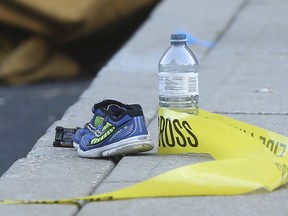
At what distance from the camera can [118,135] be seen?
525 cm

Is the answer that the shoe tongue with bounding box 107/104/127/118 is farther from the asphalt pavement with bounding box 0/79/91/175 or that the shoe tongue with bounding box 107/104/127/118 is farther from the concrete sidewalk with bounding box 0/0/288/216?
the asphalt pavement with bounding box 0/79/91/175

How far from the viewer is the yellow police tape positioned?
180 inches

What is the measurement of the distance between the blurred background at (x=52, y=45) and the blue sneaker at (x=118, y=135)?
3.26 metres

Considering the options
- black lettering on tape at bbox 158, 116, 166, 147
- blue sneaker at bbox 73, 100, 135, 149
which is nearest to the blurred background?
blue sneaker at bbox 73, 100, 135, 149

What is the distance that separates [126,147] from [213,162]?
698mm

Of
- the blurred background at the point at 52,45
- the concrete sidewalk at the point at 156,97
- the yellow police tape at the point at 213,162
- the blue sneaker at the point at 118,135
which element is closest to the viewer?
the concrete sidewalk at the point at 156,97

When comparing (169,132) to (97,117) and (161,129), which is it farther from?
(97,117)

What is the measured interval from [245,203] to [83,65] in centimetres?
706

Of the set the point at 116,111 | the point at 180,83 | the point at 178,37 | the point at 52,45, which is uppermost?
the point at 178,37

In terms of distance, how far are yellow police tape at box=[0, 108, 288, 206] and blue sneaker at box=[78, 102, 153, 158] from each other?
0.13 m

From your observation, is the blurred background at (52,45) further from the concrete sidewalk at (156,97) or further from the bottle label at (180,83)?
the bottle label at (180,83)

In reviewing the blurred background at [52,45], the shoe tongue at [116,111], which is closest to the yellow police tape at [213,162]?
the shoe tongue at [116,111]

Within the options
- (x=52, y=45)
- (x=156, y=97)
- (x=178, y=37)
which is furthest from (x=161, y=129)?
(x=52, y=45)

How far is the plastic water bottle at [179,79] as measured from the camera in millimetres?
5293
